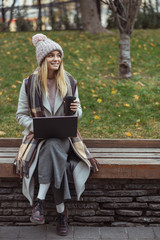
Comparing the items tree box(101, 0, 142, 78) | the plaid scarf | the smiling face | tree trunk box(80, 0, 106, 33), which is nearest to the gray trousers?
the plaid scarf

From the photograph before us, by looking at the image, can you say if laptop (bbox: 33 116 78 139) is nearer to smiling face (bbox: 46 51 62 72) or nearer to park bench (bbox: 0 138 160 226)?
park bench (bbox: 0 138 160 226)

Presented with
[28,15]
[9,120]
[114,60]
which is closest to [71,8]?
[28,15]

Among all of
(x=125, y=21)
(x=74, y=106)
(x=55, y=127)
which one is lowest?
(x=55, y=127)

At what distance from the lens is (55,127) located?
3.40 m

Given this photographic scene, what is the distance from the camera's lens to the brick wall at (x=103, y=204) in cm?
365

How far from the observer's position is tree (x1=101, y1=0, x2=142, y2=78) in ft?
20.9

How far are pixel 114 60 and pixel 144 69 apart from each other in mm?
758

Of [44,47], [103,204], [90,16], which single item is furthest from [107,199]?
[90,16]

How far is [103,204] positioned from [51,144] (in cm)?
81

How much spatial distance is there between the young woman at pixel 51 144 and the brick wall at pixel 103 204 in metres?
0.18

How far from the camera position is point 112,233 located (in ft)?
11.9

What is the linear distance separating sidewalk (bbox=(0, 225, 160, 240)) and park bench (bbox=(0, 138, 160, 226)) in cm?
7

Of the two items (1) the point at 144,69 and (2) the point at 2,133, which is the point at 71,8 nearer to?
(1) the point at 144,69

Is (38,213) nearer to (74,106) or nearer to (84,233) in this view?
(84,233)
